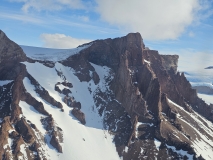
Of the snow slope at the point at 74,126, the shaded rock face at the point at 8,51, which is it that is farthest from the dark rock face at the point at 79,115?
the shaded rock face at the point at 8,51

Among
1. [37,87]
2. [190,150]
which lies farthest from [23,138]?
[190,150]

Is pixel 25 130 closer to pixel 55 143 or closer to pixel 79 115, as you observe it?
pixel 55 143

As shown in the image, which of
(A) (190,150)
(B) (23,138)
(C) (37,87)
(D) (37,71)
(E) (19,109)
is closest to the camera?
(B) (23,138)

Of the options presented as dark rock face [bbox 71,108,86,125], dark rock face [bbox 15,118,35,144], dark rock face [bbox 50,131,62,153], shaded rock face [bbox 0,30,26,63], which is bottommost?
dark rock face [bbox 50,131,62,153]

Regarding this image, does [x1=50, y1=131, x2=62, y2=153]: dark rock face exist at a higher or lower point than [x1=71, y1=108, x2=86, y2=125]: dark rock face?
lower

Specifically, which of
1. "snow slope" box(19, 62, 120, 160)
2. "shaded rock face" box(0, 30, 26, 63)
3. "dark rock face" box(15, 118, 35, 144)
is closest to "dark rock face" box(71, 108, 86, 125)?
"snow slope" box(19, 62, 120, 160)

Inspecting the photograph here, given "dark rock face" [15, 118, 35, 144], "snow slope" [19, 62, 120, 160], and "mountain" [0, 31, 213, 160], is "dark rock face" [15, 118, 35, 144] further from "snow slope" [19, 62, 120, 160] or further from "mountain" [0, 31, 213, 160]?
"snow slope" [19, 62, 120, 160]

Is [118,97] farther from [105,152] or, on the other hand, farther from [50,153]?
[50,153]

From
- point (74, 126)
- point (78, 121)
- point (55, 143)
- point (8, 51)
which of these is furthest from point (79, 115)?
point (8, 51)
